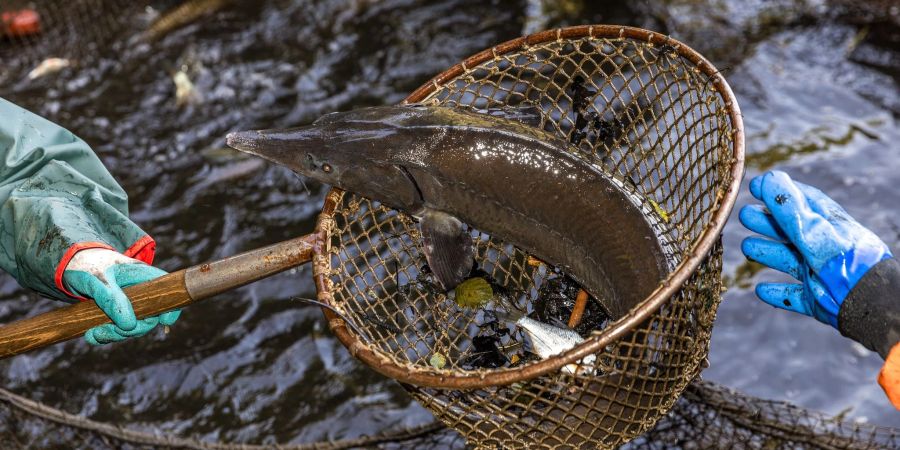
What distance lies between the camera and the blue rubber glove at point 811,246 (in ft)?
7.89

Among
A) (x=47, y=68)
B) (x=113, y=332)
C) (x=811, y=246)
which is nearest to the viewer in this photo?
(x=811, y=246)

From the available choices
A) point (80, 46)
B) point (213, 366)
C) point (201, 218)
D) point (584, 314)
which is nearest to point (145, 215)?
point (201, 218)

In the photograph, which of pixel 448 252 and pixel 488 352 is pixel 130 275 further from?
pixel 488 352

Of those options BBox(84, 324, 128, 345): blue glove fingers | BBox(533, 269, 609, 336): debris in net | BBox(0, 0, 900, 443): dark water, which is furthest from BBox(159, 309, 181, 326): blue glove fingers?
BBox(0, 0, 900, 443): dark water

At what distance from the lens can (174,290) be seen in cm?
239

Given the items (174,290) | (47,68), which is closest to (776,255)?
(174,290)

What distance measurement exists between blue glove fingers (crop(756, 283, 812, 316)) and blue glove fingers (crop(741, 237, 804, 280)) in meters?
0.05

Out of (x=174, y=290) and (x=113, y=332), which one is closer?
(x=174, y=290)

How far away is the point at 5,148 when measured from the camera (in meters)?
2.78

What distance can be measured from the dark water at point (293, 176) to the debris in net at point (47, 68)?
3.0 inches

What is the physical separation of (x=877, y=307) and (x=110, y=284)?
2.22 meters

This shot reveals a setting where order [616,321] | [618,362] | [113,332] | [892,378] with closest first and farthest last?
[616,321], [892,378], [618,362], [113,332]

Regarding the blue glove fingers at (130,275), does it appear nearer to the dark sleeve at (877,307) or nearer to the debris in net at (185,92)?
the dark sleeve at (877,307)

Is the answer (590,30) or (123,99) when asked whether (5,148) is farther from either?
(123,99)
